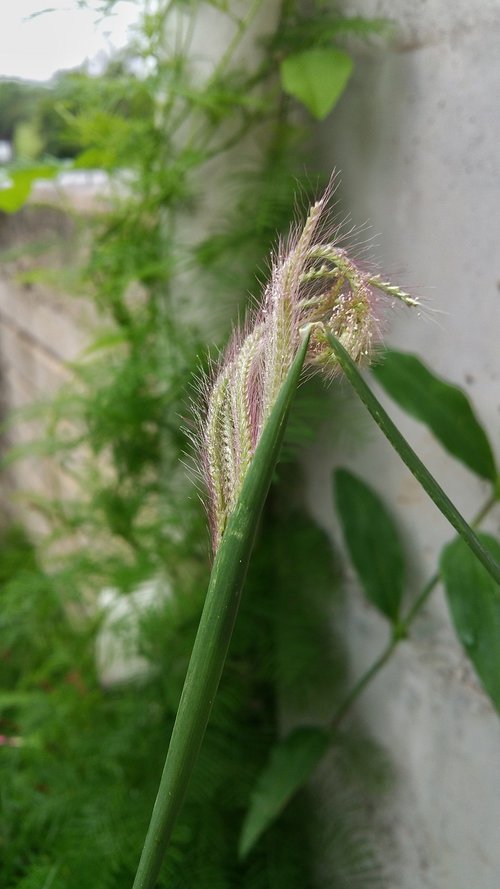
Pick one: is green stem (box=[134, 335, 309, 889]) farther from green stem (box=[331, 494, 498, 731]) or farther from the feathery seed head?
green stem (box=[331, 494, 498, 731])

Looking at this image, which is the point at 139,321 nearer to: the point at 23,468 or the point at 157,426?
the point at 157,426

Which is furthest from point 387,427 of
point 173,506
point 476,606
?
point 173,506

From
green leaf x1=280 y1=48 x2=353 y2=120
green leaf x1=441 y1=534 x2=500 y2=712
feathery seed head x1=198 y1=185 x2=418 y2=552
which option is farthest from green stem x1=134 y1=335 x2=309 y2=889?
green leaf x1=280 y1=48 x2=353 y2=120

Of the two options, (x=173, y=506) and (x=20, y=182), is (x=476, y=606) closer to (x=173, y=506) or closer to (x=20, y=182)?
(x=173, y=506)

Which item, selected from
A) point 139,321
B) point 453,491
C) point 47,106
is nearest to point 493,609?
point 453,491

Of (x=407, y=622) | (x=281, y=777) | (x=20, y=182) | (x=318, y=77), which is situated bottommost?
(x=281, y=777)

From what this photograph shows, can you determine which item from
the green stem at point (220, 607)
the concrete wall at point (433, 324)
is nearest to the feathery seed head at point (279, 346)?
the green stem at point (220, 607)

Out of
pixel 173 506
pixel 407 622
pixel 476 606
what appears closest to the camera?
pixel 476 606
